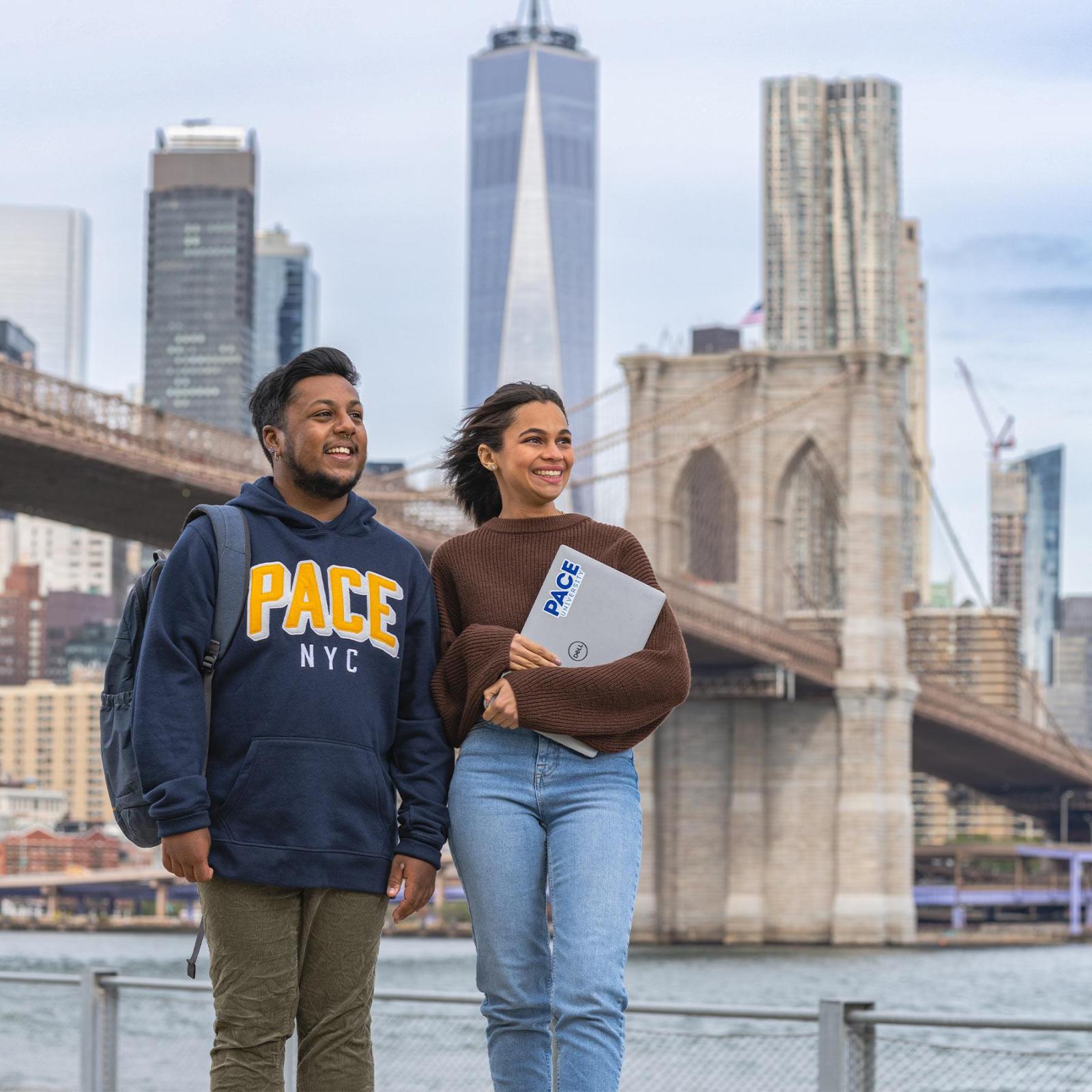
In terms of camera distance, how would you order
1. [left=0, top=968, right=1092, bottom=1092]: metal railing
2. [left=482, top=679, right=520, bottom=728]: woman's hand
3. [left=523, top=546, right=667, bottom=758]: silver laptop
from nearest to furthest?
[left=482, top=679, right=520, bottom=728]: woman's hand
[left=523, top=546, right=667, bottom=758]: silver laptop
[left=0, top=968, right=1092, bottom=1092]: metal railing

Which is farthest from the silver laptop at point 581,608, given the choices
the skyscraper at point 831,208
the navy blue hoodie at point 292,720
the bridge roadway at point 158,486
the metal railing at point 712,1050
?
the skyscraper at point 831,208

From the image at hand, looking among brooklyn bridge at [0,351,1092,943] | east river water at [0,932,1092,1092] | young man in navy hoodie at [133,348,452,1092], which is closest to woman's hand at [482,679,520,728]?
young man in navy hoodie at [133,348,452,1092]

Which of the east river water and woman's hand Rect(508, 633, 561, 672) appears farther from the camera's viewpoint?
the east river water

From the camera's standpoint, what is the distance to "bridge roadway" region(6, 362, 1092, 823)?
1048 inches

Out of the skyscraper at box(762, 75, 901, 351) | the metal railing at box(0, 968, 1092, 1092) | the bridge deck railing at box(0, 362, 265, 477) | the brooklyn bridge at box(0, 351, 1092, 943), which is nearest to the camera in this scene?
the metal railing at box(0, 968, 1092, 1092)

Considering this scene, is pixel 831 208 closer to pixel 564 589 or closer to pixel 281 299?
pixel 281 299

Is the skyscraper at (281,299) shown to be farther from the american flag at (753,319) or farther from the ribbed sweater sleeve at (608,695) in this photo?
the ribbed sweater sleeve at (608,695)

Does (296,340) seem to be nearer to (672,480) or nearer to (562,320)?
(562,320)

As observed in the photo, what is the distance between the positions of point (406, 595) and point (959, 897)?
5662cm

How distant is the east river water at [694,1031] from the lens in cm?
683

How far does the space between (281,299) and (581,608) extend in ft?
578

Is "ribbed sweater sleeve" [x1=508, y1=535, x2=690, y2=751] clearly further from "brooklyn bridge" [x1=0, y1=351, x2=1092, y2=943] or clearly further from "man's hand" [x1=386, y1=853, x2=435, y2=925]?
"brooklyn bridge" [x1=0, y1=351, x2=1092, y2=943]

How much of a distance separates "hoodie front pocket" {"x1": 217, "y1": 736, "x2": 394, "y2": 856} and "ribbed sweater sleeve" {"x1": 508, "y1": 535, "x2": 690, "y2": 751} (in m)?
0.30

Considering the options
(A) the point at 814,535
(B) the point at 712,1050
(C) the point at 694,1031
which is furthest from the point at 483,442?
(A) the point at 814,535
